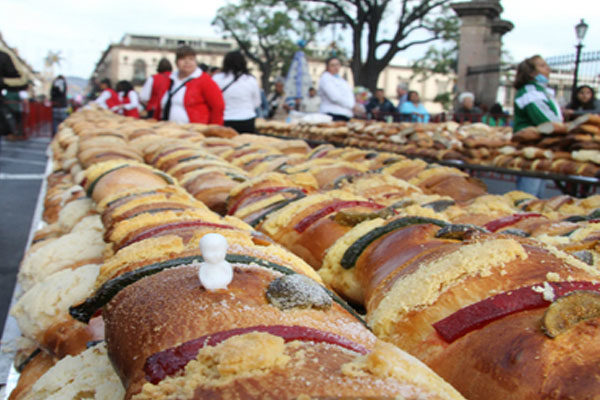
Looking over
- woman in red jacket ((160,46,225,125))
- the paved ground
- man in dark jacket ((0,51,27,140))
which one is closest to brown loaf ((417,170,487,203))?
the paved ground

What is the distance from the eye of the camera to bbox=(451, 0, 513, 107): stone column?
12.0 meters

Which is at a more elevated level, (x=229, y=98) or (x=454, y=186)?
(x=229, y=98)

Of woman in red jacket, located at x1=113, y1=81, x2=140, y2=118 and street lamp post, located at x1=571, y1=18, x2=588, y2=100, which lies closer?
woman in red jacket, located at x1=113, y1=81, x2=140, y2=118

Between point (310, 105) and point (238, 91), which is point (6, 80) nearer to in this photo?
point (238, 91)

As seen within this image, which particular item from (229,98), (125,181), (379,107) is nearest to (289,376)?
(125,181)

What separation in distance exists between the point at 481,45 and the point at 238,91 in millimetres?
8401

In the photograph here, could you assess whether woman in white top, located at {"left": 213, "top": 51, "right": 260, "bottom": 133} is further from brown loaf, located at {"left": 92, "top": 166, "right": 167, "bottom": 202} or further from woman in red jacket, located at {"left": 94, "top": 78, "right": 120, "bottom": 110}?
woman in red jacket, located at {"left": 94, "top": 78, "right": 120, "bottom": 110}

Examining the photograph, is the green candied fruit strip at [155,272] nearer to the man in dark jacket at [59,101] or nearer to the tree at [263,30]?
the man in dark jacket at [59,101]

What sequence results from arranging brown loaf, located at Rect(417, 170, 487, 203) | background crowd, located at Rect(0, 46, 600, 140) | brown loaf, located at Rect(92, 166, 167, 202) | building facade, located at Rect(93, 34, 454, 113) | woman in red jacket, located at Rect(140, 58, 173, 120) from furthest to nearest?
building facade, located at Rect(93, 34, 454, 113), woman in red jacket, located at Rect(140, 58, 173, 120), background crowd, located at Rect(0, 46, 600, 140), brown loaf, located at Rect(417, 170, 487, 203), brown loaf, located at Rect(92, 166, 167, 202)

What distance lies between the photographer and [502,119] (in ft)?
35.9

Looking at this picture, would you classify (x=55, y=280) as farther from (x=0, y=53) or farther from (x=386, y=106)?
(x=386, y=106)

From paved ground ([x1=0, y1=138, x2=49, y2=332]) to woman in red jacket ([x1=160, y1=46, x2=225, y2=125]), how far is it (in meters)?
2.24

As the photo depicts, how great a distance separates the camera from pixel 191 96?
20.7 ft

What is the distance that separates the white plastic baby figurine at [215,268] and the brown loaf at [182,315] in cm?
Answer: 2
